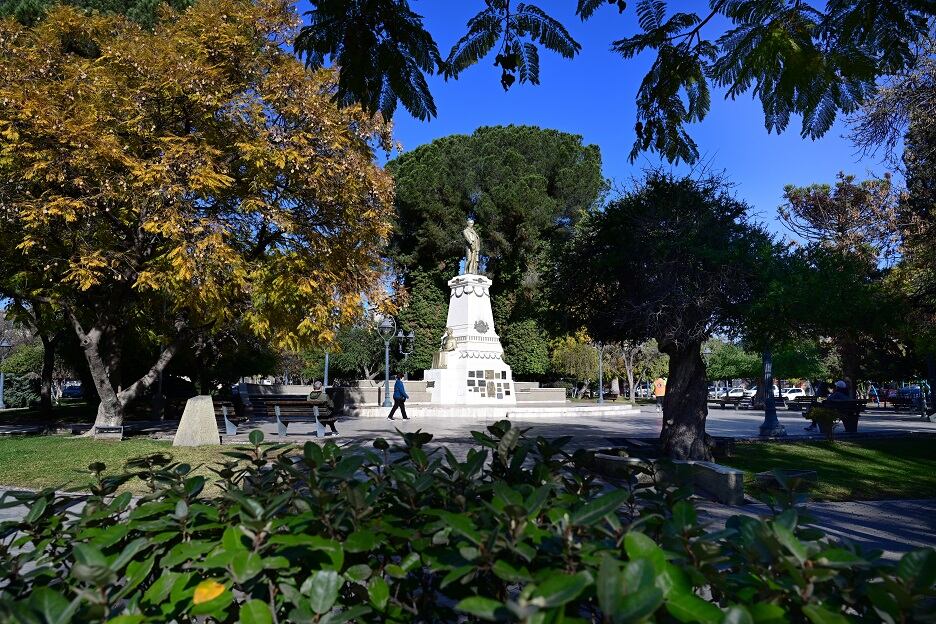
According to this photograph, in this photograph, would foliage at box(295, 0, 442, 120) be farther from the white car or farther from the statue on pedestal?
the white car

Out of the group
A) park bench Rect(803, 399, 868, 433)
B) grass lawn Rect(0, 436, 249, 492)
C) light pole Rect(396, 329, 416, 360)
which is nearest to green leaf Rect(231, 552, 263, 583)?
grass lawn Rect(0, 436, 249, 492)

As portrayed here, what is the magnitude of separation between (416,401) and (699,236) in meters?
18.4

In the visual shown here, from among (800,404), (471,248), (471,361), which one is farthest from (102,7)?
(800,404)

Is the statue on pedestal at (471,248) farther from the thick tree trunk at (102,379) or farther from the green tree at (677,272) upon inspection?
the green tree at (677,272)

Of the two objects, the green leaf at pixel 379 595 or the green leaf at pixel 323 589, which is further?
the green leaf at pixel 379 595

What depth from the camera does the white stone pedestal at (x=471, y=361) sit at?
25500 millimetres

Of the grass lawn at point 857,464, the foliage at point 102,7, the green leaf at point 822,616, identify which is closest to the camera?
the green leaf at point 822,616

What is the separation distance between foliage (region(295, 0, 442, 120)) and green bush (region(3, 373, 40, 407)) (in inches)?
1664

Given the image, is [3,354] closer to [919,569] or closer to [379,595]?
[379,595]

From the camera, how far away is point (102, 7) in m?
17.8

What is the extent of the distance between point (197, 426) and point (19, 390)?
117 ft

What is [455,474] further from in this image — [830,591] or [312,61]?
[312,61]

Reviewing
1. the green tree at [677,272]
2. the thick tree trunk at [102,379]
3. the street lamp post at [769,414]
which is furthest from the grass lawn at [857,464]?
the thick tree trunk at [102,379]

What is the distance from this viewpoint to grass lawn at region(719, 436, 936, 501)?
781cm
